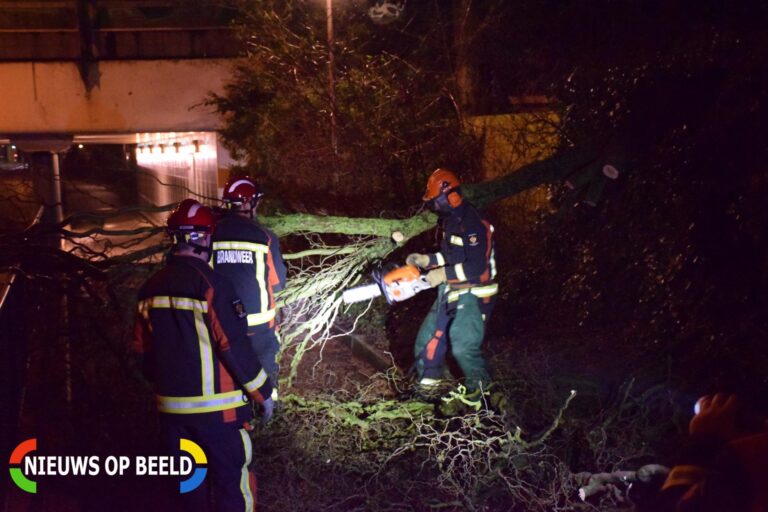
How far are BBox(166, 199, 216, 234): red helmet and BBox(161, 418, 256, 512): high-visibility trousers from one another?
0.98 meters

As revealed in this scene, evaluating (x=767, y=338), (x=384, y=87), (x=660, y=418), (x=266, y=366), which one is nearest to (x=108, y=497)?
(x=266, y=366)

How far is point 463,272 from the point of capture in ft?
17.8

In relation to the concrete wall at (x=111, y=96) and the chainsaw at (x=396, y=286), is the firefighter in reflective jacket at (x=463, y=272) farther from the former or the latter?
the concrete wall at (x=111, y=96)

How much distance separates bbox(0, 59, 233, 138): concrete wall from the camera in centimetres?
1448

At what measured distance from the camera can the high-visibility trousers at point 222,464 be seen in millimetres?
3729

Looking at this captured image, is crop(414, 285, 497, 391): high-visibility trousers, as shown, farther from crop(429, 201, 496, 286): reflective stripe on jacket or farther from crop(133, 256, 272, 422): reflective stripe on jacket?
crop(133, 256, 272, 422): reflective stripe on jacket

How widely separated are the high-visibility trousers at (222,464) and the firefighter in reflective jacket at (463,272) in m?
1.91

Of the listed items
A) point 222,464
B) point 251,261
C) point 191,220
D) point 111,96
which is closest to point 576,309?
point 251,261

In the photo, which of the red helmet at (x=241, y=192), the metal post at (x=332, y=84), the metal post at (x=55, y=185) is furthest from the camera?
the metal post at (x=332, y=84)

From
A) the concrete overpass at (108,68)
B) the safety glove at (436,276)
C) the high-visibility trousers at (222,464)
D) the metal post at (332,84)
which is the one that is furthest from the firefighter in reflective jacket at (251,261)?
the concrete overpass at (108,68)

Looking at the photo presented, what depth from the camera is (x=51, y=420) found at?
549cm

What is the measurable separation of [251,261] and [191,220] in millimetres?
1079

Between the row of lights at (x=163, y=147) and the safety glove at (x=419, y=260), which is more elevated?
the row of lights at (x=163, y=147)

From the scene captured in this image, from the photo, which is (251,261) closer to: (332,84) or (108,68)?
(332,84)
